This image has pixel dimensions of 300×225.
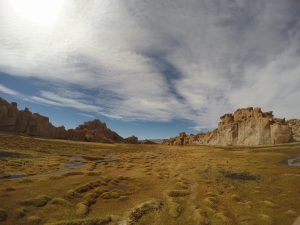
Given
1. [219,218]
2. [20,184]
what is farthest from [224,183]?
[20,184]

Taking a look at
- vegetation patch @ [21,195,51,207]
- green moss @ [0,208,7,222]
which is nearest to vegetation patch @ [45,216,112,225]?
green moss @ [0,208,7,222]

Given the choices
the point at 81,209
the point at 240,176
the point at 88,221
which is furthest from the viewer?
the point at 240,176

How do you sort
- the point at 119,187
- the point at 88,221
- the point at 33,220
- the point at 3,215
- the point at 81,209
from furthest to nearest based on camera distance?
the point at 119,187, the point at 81,209, the point at 88,221, the point at 3,215, the point at 33,220

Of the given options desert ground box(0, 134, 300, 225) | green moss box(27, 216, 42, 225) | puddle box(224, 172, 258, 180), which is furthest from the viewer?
puddle box(224, 172, 258, 180)

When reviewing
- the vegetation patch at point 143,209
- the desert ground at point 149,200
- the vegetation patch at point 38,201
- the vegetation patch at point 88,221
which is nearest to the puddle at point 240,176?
the desert ground at point 149,200

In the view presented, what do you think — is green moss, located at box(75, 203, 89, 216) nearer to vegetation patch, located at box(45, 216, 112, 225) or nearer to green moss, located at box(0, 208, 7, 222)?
vegetation patch, located at box(45, 216, 112, 225)

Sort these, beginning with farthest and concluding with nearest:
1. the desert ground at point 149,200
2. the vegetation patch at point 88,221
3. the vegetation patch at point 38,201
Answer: the vegetation patch at point 38,201
the desert ground at point 149,200
the vegetation patch at point 88,221

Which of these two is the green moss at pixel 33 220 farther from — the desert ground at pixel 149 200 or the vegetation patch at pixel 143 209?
the vegetation patch at pixel 143 209

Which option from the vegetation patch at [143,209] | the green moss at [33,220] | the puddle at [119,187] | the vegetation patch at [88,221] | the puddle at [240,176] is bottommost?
the green moss at [33,220]

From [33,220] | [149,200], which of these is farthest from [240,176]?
[33,220]

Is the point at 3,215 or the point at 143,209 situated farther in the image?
the point at 143,209

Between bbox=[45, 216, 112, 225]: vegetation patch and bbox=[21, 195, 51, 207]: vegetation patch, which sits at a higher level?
bbox=[21, 195, 51, 207]: vegetation patch

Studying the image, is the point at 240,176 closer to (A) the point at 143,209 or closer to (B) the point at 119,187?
(B) the point at 119,187

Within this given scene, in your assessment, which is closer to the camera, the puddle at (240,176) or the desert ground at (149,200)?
the desert ground at (149,200)
